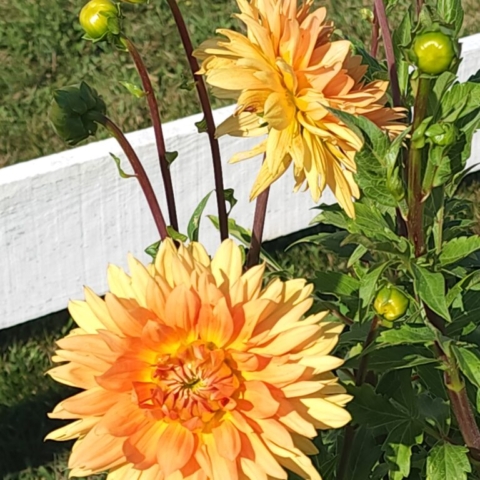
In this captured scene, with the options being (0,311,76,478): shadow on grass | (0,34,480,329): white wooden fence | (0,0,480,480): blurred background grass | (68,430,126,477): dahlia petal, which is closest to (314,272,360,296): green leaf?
(68,430,126,477): dahlia petal

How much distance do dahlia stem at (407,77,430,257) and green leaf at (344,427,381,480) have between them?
1.07 ft

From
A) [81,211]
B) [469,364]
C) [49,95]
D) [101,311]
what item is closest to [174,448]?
[101,311]

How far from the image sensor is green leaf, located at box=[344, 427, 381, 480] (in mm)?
1153

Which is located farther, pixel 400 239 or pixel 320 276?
pixel 320 276

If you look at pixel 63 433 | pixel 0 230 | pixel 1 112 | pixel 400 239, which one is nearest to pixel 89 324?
pixel 63 433

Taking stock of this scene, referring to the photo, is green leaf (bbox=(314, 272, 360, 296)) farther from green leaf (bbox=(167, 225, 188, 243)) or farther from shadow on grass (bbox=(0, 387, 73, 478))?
shadow on grass (bbox=(0, 387, 73, 478))

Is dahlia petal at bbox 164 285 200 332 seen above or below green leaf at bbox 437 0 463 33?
below

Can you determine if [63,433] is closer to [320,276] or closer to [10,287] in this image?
[320,276]

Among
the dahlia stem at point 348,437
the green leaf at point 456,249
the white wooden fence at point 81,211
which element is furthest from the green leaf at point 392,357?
the white wooden fence at point 81,211

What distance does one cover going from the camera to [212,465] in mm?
781

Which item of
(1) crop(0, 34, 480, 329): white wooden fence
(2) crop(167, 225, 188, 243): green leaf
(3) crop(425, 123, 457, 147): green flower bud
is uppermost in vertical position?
(1) crop(0, 34, 480, 329): white wooden fence

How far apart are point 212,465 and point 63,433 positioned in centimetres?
15

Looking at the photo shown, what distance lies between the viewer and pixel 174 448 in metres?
0.78

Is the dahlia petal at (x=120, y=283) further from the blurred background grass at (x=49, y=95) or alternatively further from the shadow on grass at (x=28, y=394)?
the blurred background grass at (x=49, y=95)
